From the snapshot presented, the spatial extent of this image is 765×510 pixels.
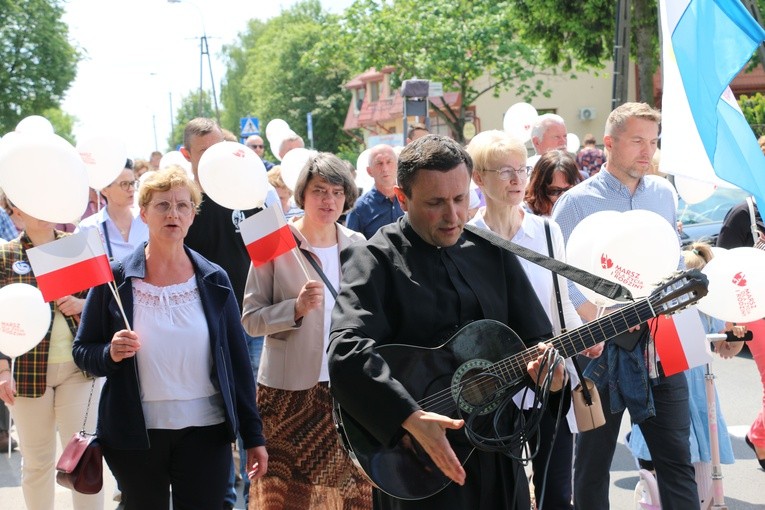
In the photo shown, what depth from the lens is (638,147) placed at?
514cm

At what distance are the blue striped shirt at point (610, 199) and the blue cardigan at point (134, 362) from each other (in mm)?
1806

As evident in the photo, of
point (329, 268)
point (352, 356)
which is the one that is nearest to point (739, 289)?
point (329, 268)

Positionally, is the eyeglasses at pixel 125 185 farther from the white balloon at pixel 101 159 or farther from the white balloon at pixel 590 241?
the white balloon at pixel 590 241

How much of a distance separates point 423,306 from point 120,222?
4.50 meters

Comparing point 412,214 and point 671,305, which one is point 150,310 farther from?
point 671,305

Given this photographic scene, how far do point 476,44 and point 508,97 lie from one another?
30.2 feet

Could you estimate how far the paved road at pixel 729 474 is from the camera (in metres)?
6.55

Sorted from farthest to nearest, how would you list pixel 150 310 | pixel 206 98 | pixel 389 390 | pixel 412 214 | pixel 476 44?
pixel 206 98, pixel 476 44, pixel 150 310, pixel 412 214, pixel 389 390

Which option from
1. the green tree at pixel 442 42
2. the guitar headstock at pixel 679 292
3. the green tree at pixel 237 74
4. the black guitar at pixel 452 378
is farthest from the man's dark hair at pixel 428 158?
the green tree at pixel 237 74

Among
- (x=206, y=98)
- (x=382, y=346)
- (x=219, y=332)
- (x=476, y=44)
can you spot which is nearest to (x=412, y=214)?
(x=382, y=346)

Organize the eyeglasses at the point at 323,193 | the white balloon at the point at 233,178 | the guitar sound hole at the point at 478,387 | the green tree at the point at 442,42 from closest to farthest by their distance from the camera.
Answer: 1. the guitar sound hole at the point at 478,387
2. the eyeglasses at the point at 323,193
3. the white balloon at the point at 233,178
4. the green tree at the point at 442,42

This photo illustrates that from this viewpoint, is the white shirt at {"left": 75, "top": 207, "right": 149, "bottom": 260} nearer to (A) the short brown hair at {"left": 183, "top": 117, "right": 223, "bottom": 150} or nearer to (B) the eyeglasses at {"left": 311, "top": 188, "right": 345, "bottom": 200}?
(A) the short brown hair at {"left": 183, "top": 117, "right": 223, "bottom": 150}

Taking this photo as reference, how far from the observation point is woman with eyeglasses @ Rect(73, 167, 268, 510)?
4301mm

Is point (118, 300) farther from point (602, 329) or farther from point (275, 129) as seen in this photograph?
point (275, 129)
